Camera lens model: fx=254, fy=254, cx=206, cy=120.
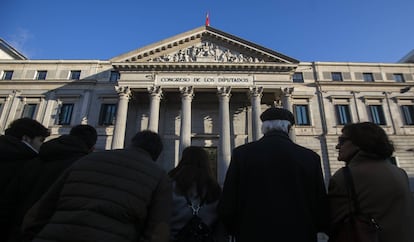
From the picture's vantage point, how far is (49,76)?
2608 cm

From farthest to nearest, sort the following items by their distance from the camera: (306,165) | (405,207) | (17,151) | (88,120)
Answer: (88,120), (17,151), (306,165), (405,207)

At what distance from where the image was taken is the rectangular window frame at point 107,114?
A: 23.6 meters

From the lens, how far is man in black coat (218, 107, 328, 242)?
2678 millimetres

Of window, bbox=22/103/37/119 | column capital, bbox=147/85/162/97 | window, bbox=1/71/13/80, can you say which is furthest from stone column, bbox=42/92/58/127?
column capital, bbox=147/85/162/97

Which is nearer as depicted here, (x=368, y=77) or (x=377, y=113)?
(x=377, y=113)

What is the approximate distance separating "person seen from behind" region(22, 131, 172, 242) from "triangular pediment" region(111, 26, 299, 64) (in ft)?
66.4

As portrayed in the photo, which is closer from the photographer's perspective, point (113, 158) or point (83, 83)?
point (113, 158)

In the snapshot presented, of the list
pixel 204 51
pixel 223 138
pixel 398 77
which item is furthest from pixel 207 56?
pixel 398 77

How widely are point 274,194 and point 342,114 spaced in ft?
79.7

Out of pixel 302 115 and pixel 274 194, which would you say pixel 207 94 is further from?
pixel 274 194

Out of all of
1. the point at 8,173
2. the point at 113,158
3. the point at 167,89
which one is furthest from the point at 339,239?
the point at 167,89

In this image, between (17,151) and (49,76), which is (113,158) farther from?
(49,76)

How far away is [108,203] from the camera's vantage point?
2422 millimetres

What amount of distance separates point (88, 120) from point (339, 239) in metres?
24.4
